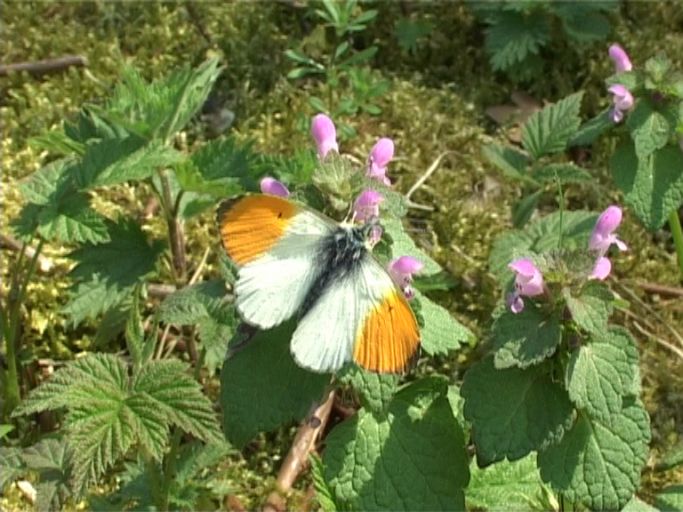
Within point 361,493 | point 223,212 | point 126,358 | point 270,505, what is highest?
point 223,212

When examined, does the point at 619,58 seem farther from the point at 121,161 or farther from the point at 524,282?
the point at 121,161

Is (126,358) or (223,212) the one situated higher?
(223,212)

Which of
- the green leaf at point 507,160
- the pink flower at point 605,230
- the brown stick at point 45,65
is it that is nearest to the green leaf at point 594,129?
the green leaf at point 507,160

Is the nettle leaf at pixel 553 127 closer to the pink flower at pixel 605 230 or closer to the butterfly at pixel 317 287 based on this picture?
the pink flower at pixel 605 230

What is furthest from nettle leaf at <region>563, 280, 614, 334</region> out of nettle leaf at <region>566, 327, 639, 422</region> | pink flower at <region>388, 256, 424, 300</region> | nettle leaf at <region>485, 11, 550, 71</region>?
nettle leaf at <region>485, 11, 550, 71</region>

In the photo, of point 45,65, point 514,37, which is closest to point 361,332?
point 514,37

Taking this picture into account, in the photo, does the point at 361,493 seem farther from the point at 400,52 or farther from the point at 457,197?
the point at 400,52

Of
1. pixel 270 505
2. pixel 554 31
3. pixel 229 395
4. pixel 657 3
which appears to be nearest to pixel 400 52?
pixel 554 31
